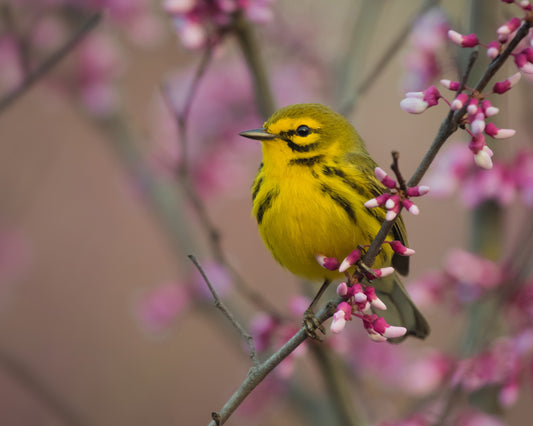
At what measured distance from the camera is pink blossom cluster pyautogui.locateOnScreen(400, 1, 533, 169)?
1.38 m

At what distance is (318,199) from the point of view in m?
2.09

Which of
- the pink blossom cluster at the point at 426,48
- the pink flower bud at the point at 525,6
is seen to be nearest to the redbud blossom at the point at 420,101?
the pink flower bud at the point at 525,6

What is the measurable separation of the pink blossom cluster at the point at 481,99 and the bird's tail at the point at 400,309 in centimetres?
96

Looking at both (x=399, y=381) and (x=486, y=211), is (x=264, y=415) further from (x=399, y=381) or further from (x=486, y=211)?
(x=486, y=211)

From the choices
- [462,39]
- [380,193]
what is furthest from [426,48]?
[462,39]

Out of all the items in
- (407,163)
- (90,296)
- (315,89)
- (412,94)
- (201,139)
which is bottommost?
(412,94)

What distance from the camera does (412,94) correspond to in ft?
4.93

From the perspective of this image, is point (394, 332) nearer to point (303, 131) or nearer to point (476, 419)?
point (303, 131)

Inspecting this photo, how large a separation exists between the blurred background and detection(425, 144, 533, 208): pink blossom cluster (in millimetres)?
98

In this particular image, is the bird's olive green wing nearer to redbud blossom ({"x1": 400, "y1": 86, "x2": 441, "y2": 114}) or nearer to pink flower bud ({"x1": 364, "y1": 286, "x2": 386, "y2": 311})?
pink flower bud ({"x1": 364, "y1": 286, "x2": 386, "y2": 311})

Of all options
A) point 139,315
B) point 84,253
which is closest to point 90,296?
point 84,253

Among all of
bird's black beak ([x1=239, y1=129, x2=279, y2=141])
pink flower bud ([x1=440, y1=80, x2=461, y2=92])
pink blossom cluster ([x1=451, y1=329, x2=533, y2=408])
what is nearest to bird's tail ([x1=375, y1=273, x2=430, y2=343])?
pink blossom cluster ([x1=451, y1=329, x2=533, y2=408])

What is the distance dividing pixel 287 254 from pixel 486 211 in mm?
861

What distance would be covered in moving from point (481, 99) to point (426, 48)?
1343 mm
